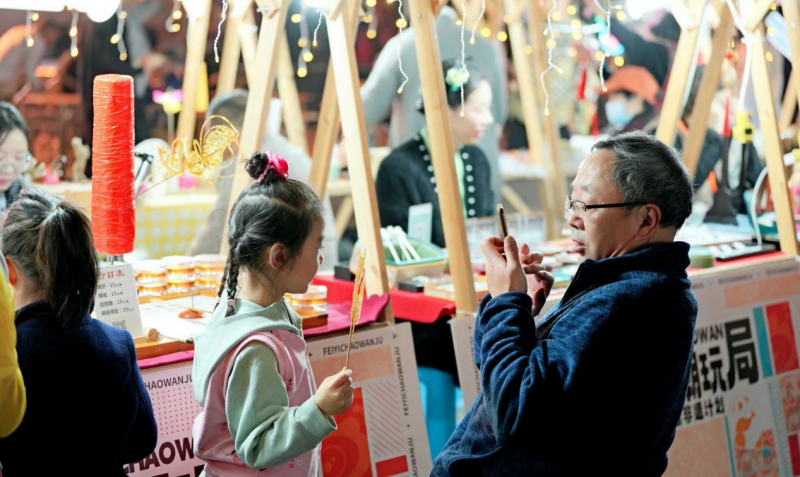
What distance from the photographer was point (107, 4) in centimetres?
284

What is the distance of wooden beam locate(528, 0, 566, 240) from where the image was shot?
542cm

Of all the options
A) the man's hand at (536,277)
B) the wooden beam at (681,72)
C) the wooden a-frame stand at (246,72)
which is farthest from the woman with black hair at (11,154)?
the wooden beam at (681,72)

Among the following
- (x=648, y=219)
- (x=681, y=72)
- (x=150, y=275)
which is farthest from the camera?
(x=681, y=72)

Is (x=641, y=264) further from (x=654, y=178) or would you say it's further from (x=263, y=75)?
(x=263, y=75)

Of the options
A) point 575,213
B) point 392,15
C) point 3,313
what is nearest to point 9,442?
point 3,313

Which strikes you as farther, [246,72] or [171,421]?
[246,72]

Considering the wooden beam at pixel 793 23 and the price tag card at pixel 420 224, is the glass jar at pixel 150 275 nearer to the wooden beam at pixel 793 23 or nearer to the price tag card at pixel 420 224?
the price tag card at pixel 420 224

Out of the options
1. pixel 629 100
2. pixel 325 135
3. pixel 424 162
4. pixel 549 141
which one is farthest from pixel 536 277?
pixel 629 100

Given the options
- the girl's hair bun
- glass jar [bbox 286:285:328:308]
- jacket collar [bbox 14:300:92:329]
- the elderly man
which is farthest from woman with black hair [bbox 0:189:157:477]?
glass jar [bbox 286:285:328:308]

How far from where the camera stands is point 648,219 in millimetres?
1538

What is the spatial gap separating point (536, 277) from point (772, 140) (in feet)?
6.95

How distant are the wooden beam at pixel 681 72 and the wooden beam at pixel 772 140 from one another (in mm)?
279

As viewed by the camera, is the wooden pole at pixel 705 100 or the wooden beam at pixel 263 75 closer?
the wooden beam at pixel 263 75

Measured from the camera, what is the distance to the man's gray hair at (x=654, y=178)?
1533 millimetres
